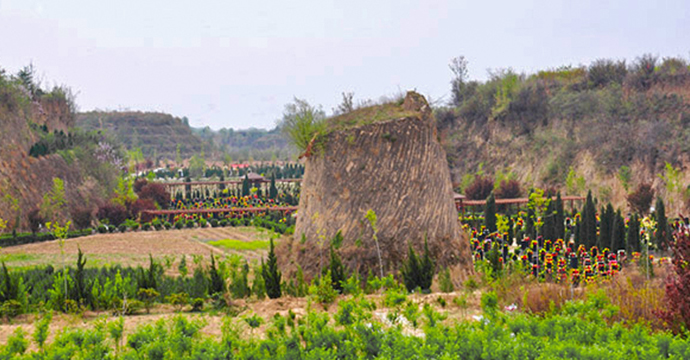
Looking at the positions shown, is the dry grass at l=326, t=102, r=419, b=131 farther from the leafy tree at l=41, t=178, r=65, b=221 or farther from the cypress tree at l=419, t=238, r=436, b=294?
the leafy tree at l=41, t=178, r=65, b=221

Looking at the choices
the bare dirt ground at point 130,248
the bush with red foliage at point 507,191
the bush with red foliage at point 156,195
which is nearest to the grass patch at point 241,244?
the bare dirt ground at point 130,248

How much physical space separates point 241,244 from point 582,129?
23.0 m

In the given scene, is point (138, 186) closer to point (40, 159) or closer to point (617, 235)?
point (40, 159)

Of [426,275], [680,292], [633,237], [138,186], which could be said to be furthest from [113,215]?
[680,292]

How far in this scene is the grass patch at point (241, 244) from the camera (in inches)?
726

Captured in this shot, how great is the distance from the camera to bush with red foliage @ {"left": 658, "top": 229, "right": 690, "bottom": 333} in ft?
19.5

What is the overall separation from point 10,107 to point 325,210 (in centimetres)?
2100

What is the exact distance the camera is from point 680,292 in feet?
19.9

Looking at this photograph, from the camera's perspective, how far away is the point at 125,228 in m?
23.4

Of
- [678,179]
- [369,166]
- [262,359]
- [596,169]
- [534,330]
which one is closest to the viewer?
[262,359]

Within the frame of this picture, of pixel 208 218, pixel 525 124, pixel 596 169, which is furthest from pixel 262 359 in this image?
pixel 525 124

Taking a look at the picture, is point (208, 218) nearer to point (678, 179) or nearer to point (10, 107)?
point (10, 107)

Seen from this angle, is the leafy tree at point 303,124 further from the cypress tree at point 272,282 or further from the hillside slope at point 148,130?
the hillside slope at point 148,130

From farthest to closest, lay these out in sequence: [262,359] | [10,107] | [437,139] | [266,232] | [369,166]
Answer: [10,107] → [266,232] → [437,139] → [369,166] → [262,359]
